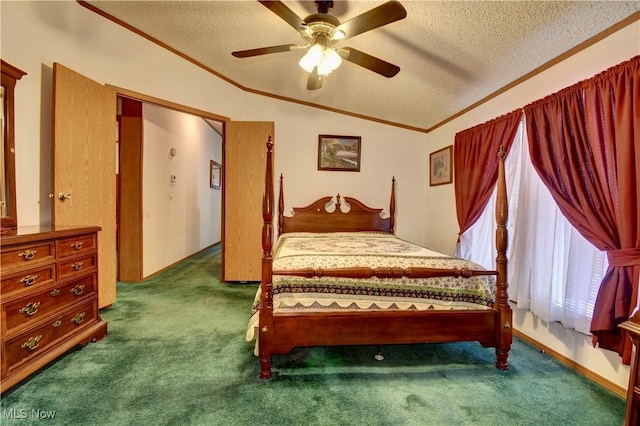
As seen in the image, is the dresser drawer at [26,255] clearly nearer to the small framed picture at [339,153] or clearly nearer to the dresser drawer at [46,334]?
the dresser drawer at [46,334]

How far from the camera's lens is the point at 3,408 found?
1583 millimetres

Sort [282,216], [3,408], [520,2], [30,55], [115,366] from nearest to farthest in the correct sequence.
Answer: [3,408] → [520,2] → [115,366] → [30,55] → [282,216]

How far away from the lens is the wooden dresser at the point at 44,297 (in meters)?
1.67

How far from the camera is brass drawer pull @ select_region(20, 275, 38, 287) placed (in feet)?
5.79

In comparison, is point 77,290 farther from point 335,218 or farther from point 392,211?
point 392,211

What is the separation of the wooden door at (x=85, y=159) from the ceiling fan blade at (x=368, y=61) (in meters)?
2.35

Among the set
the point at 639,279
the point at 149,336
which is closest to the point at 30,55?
the point at 149,336

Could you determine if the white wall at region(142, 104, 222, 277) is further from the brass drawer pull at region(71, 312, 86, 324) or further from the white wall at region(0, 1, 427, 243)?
the brass drawer pull at region(71, 312, 86, 324)

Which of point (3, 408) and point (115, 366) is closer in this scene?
point (3, 408)

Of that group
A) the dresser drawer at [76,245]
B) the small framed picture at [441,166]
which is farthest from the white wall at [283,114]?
the dresser drawer at [76,245]

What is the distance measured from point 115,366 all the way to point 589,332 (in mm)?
3229

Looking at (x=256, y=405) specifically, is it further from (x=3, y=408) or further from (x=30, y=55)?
(x=30, y=55)

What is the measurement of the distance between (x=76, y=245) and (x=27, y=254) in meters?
0.41

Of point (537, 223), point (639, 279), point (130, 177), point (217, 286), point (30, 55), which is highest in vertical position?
point (30, 55)
